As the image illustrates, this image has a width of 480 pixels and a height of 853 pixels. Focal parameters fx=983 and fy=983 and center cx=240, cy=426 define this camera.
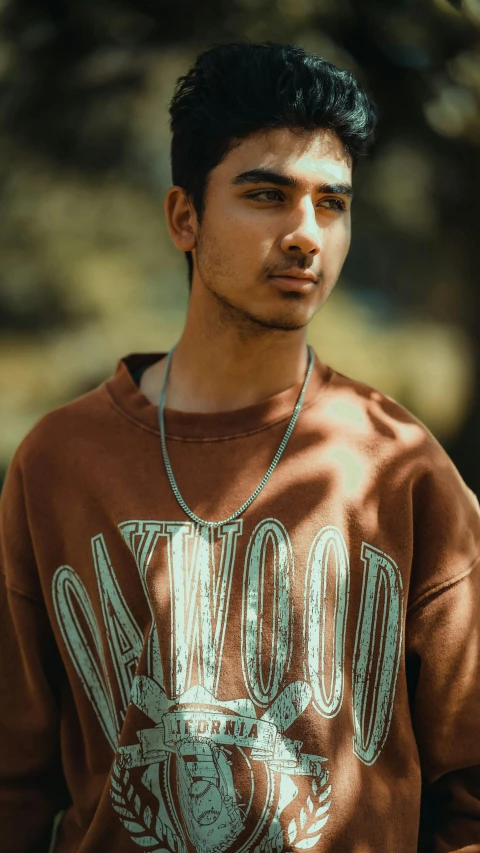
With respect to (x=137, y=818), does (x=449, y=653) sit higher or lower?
higher

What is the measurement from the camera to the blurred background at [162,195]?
9.77ft

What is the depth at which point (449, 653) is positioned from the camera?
187 centimetres

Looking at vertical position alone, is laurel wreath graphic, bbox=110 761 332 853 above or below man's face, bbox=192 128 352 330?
below

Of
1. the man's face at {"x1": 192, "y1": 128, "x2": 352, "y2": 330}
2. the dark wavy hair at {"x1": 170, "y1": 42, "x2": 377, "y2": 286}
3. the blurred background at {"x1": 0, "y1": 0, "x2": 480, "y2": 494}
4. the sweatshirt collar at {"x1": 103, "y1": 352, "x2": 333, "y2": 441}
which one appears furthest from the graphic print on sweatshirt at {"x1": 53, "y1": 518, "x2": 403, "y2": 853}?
the blurred background at {"x1": 0, "y1": 0, "x2": 480, "y2": 494}

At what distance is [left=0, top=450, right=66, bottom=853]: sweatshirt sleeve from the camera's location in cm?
211

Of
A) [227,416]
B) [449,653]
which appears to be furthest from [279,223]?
[449,653]

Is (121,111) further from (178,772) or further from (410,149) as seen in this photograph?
(178,772)

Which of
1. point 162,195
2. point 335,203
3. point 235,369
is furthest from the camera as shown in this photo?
point 162,195

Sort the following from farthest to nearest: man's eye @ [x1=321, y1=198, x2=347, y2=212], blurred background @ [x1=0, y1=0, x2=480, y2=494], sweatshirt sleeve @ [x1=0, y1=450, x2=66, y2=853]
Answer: blurred background @ [x1=0, y1=0, x2=480, y2=494] < sweatshirt sleeve @ [x1=0, y1=450, x2=66, y2=853] < man's eye @ [x1=321, y1=198, x2=347, y2=212]

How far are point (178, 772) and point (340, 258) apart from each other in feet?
3.39

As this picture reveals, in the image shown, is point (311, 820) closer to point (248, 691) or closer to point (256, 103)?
point (248, 691)

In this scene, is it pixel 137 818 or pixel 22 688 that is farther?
pixel 22 688

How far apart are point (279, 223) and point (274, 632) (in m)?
0.77

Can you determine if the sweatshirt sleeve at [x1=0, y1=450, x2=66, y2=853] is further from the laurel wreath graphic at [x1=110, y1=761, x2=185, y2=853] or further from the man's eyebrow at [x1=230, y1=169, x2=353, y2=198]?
the man's eyebrow at [x1=230, y1=169, x2=353, y2=198]
